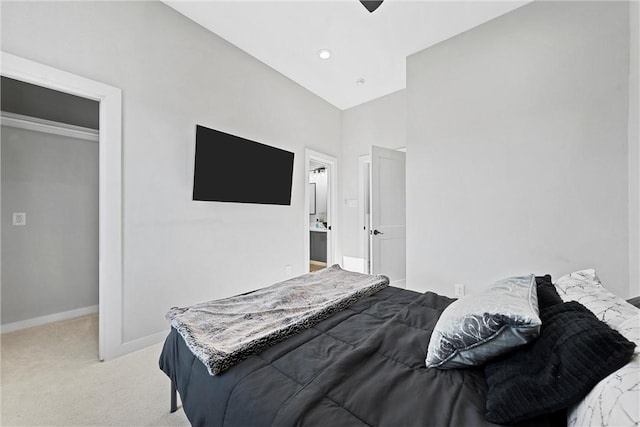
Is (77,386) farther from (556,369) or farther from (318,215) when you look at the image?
(318,215)

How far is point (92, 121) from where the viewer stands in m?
3.05

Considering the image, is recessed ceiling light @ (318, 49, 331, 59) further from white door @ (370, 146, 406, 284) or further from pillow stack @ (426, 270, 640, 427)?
pillow stack @ (426, 270, 640, 427)

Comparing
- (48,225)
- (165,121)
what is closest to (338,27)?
(165,121)

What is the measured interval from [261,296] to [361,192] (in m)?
3.11

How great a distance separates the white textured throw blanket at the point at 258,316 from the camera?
1117 mm

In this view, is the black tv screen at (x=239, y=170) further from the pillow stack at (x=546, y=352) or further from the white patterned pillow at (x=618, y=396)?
the white patterned pillow at (x=618, y=396)

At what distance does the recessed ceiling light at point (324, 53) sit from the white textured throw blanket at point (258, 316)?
8.45 ft

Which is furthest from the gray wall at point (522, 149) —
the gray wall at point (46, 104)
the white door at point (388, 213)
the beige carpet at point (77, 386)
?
the gray wall at point (46, 104)


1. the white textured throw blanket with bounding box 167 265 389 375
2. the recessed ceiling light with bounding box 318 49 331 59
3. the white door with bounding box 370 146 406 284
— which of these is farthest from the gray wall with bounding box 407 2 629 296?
the white textured throw blanket with bounding box 167 265 389 375

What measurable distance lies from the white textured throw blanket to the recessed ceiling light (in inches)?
101

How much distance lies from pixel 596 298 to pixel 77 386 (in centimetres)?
292

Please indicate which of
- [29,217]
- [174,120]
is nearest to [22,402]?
[29,217]

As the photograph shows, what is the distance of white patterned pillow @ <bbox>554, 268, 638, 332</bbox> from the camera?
0.91 m

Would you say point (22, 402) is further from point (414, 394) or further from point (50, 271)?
point (414, 394)
